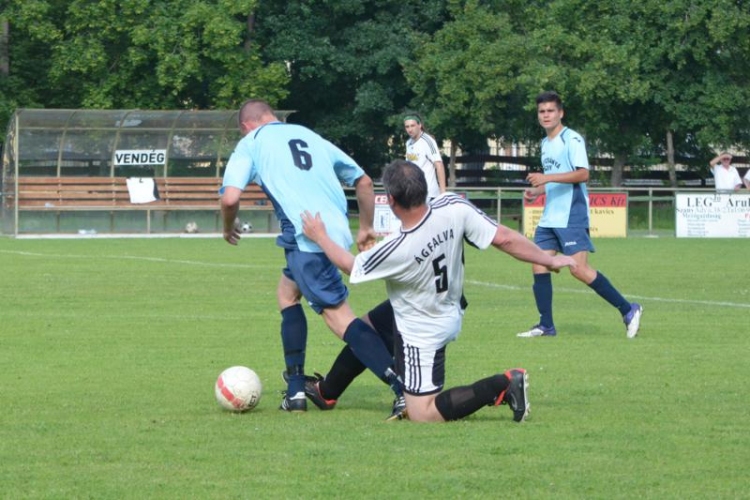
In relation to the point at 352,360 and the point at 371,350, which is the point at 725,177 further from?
the point at 371,350

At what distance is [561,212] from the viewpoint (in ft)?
39.7

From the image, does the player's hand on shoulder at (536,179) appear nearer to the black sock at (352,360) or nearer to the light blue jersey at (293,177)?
the light blue jersey at (293,177)

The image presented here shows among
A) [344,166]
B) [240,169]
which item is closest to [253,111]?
[240,169]

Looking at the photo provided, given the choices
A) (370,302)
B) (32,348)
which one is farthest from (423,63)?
(32,348)

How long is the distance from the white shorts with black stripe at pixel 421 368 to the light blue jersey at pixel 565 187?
4.94 m

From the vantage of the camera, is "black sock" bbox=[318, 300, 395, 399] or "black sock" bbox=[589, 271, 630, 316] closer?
"black sock" bbox=[318, 300, 395, 399]

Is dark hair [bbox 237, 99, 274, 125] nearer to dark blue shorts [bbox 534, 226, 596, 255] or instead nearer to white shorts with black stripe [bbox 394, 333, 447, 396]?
white shorts with black stripe [bbox 394, 333, 447, 396]

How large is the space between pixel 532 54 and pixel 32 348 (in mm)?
32365

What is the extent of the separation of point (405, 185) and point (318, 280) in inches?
42.8

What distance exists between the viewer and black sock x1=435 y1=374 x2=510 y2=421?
7.18m

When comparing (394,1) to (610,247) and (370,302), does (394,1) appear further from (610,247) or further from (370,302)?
(370,302)

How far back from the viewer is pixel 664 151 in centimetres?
4834

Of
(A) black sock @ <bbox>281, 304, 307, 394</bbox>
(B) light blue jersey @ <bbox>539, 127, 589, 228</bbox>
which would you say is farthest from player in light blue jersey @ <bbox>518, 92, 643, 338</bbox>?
(A) black sock @ <bbox>281, 304, 307, 394</bbox>

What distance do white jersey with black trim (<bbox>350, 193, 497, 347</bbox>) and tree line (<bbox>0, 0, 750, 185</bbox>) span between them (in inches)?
1314
